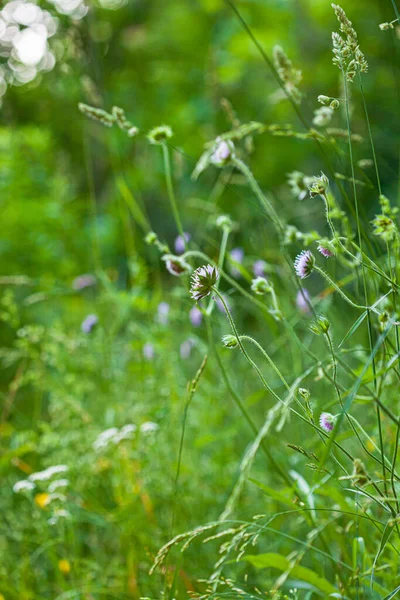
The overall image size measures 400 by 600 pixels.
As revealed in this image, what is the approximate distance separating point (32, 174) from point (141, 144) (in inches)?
95.2

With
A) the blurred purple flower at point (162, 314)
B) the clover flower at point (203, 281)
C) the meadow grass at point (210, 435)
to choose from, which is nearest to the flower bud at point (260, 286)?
the meadow grass at point (210, 435)

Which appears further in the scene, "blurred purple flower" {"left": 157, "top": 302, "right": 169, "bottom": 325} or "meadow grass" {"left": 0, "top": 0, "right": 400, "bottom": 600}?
"blurred purple flower" {"left": 157, "top": 302, "right": 169, "bottom": 325}

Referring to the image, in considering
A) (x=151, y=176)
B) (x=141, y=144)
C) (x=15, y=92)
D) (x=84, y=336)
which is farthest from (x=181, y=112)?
(x=84, y=336)

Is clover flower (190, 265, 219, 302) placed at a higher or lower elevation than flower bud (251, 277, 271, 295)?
higher

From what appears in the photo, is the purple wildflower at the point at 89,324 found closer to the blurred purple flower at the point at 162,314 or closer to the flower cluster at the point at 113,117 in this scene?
the blurred purple flower at the point at 162,314

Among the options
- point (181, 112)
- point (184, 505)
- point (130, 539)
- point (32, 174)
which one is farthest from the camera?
point (181, 112)

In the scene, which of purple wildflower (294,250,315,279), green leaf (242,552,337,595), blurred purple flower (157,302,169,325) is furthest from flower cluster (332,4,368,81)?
blurred purple flower (157,302,169,325)

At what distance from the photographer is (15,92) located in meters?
4.48

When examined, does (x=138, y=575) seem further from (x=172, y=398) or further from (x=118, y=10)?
(x=118, y=10)

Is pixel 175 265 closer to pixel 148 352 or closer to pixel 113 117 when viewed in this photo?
pixel 113 117

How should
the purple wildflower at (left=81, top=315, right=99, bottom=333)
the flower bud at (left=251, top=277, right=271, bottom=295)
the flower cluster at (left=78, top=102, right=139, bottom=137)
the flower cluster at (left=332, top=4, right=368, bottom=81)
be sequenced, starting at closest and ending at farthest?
1. the flower cluster at (left=332, top=4, right=368, bottom=81)
2. the flower bud at (left=251, top=277, right=271, bottom=295)
3. the flower cluster at (left=78, top=102, right=139, bottom=137)
4. the purple wildflower at (left=81, top=315, right=99, bottom=333)

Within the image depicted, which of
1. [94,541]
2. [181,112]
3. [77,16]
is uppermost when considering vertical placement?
[77,16]

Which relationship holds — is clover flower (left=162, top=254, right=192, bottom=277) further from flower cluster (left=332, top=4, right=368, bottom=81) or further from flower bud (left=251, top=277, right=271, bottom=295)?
flower cluster (left=332, top=4, right=368, bottom=81)

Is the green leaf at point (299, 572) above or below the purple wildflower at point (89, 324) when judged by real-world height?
above
